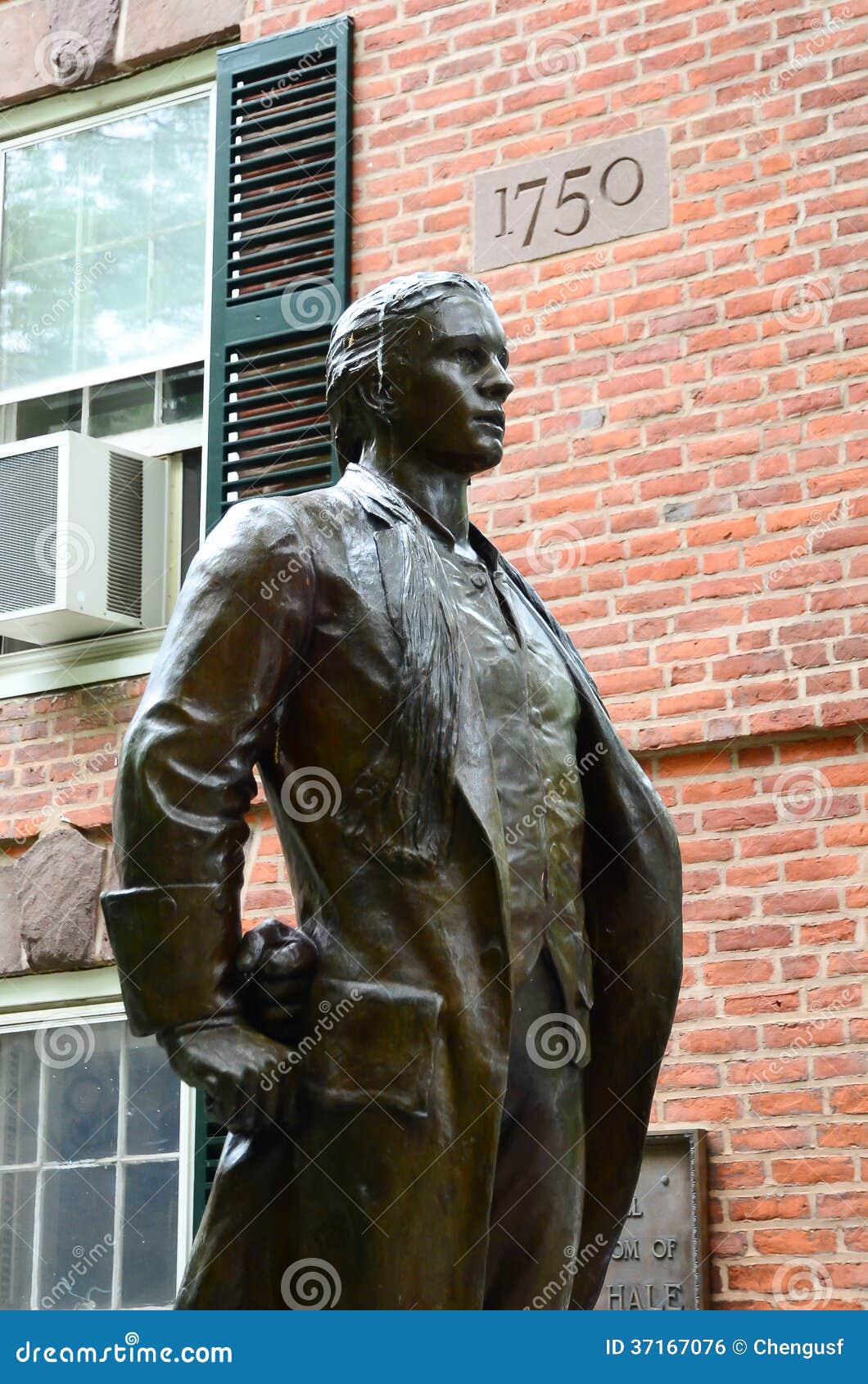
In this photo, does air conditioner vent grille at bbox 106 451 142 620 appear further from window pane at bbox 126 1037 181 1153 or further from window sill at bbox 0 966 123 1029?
window pane at bbox 126 1037 181 1153

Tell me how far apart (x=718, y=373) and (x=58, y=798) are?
101 inches

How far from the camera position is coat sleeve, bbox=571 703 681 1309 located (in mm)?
3254

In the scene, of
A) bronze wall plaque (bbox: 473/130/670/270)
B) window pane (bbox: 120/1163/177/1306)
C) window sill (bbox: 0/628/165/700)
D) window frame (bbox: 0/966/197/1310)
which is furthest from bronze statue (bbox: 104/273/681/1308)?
window sill (bbox: 0/628/165/700)

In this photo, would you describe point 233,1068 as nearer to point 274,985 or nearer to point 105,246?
point 274,985

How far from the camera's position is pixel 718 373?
6.59 metres

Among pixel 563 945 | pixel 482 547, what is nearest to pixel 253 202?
pixel 482 547

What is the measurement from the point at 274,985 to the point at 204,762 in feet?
1.00

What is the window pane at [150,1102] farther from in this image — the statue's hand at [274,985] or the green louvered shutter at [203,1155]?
the statue's hand at [274,985]

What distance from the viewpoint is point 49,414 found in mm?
8164

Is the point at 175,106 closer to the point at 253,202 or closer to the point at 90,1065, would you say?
the point at 253,202

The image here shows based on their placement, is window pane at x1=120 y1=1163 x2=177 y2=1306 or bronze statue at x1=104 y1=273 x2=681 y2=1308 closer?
bronze statue at x1=104 y1=273 x2=681 y2=1308

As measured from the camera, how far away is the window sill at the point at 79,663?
24.7 feet

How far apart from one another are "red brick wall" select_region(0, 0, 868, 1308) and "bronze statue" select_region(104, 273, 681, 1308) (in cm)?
280

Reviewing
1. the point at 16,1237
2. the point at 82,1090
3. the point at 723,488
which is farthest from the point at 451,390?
the point at 16,1237
